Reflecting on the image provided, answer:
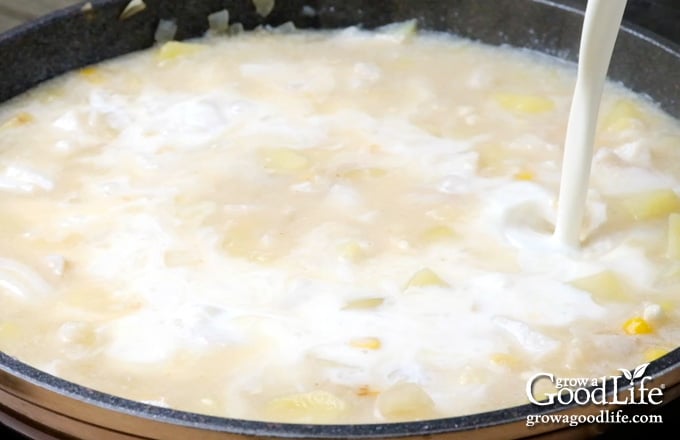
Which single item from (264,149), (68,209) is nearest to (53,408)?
(68,209)

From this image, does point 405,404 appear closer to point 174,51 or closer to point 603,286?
point 603,286

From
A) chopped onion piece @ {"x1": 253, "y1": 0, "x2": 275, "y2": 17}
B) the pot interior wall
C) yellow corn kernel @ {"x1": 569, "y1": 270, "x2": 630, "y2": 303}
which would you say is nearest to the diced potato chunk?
yellow corn kernel @ {"x1": 569, "y1": 270, "x2": 630, "y2": 303}

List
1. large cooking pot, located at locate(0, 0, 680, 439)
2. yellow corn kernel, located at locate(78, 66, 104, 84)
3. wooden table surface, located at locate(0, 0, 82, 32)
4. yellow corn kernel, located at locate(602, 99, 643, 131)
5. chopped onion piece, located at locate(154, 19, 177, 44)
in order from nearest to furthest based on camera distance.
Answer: large cooking pot, located at locate(0, 0, 680, 439), yellow corn kernel, located at locate(602, 99, 643, 131), yellow corn kernel, located at locate(78, 66, 104, 84), chopped onion piece, located at locate(154, 19, 177, 44), wooden table surface, located at locate(0, 0, 82, 32)

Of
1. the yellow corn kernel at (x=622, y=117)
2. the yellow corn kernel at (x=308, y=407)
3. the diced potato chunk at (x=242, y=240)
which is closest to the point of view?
the yellow corn kernel at (x=308, y=407)

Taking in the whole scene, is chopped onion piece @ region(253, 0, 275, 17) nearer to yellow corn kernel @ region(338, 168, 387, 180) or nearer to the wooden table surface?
the wooden table surface

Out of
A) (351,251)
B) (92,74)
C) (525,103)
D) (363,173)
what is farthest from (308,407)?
(92,74)

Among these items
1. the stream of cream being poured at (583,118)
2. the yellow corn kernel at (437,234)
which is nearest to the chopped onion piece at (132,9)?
the yellow corn kernel at (437,234)

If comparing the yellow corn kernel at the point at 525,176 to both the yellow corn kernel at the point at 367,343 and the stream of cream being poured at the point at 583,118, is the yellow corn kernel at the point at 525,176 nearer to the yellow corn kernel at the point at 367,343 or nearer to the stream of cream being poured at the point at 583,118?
the stream of cream being poured at the point at 583,118
